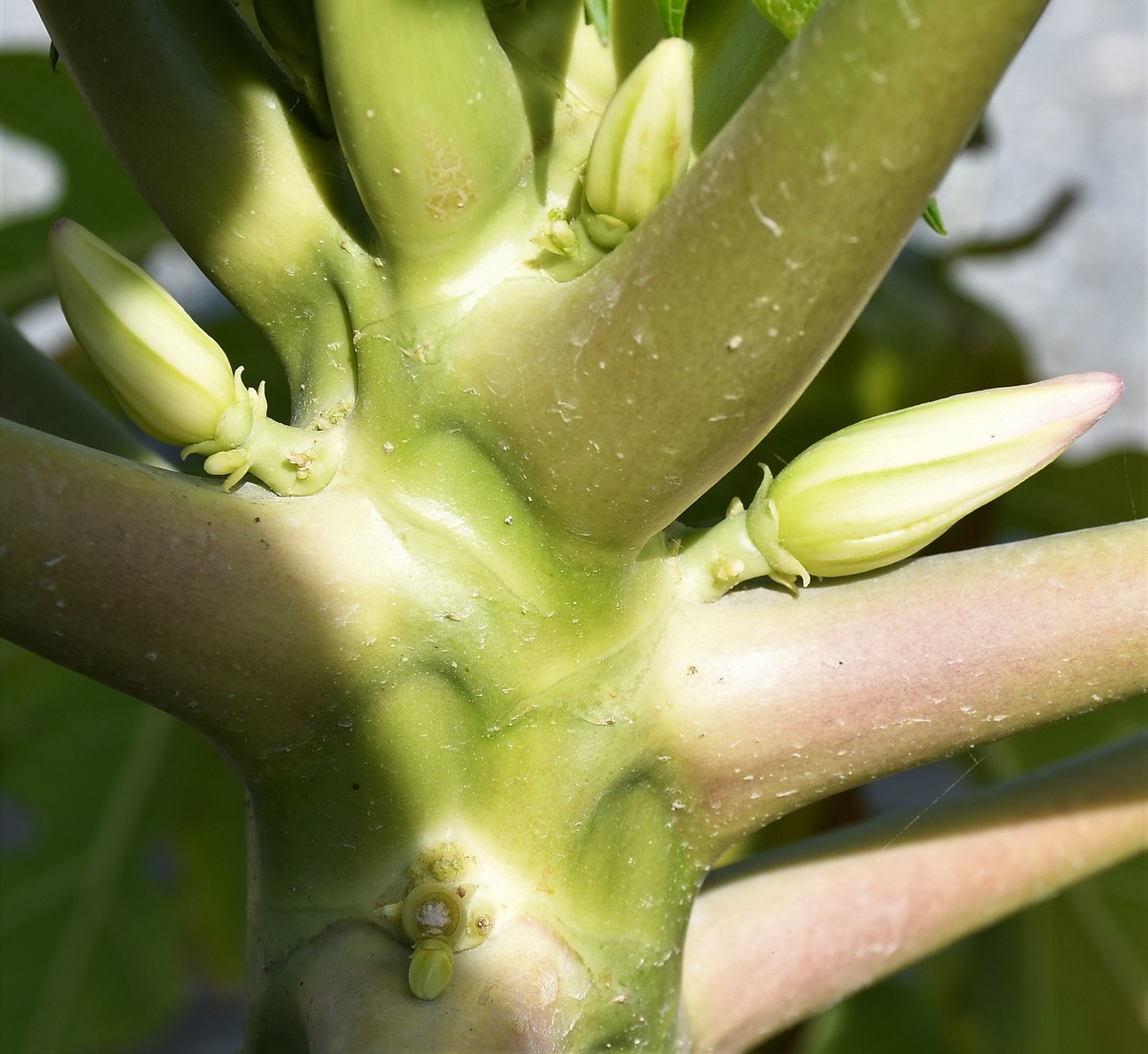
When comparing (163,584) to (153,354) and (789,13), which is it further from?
(789,13)

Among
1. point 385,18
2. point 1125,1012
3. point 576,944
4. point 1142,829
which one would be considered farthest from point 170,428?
point 1125,1012

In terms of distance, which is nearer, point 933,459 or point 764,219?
point 764,219

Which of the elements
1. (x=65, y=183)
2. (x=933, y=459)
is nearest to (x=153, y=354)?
(x=933, y=459)

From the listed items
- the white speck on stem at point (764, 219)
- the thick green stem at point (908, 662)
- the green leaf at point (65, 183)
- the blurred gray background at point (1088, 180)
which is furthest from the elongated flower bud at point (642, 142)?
the blurred gray background at point (1088, 180)

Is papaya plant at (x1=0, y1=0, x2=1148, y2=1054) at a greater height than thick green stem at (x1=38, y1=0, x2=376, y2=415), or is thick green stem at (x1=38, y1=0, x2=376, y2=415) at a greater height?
thick green stem at (x1=38, y1=0, x2=376, y2=415)

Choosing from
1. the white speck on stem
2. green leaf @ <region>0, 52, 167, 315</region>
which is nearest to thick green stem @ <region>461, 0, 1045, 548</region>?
the white speck on stem

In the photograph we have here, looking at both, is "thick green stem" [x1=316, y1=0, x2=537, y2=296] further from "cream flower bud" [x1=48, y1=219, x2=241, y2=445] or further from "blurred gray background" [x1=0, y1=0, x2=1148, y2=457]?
Answer: "blurred gray background" [x1=0, y1=0, x2=1148, y2=457]

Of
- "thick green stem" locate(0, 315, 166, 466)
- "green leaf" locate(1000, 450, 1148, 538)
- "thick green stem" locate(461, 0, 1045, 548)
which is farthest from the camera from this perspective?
"green leaf" locate(1000, 450, 1148, 538)
